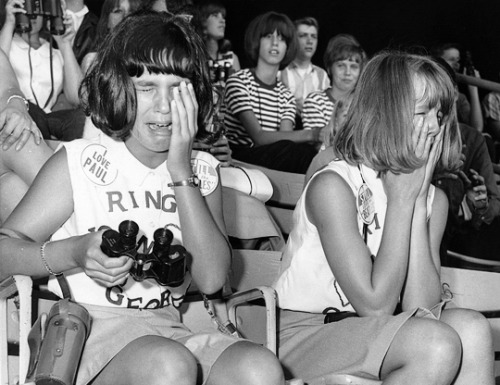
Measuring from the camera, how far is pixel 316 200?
2102 mm

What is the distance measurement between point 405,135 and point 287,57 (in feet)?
8.68

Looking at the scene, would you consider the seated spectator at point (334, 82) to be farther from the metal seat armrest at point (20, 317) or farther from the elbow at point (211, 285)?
the metal seat armrest at point (20, 317)

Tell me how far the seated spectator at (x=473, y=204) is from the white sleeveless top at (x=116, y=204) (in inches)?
89.1

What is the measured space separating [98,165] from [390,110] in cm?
68

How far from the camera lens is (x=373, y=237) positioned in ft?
7.12

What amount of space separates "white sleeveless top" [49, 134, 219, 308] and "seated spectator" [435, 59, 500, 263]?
226 centimetres

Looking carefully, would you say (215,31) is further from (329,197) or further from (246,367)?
(246,367)

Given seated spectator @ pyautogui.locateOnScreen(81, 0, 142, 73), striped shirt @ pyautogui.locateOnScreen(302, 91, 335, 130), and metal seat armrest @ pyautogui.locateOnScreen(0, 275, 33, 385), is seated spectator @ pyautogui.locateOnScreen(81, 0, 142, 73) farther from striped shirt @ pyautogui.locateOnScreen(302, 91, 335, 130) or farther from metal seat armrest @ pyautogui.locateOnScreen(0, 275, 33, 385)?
metal seat armrest @ pyautogui.locateOnScreen(0, 275, 33, 385)

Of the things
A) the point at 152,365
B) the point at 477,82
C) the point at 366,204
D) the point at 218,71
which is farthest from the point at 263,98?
the point at 152,365

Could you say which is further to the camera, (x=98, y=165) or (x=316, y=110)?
(x=316, y=110)

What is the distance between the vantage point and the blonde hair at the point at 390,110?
6.93 feet

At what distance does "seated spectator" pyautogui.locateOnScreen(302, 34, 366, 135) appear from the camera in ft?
15.3

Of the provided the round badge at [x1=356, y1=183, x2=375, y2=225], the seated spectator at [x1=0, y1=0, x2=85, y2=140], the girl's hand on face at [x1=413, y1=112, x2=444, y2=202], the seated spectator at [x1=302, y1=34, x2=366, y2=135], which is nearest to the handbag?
the round badge at [x1=356, y1=183, x2=375, y2=225]

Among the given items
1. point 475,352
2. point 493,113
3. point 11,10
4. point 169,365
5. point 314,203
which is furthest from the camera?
point 493,113
